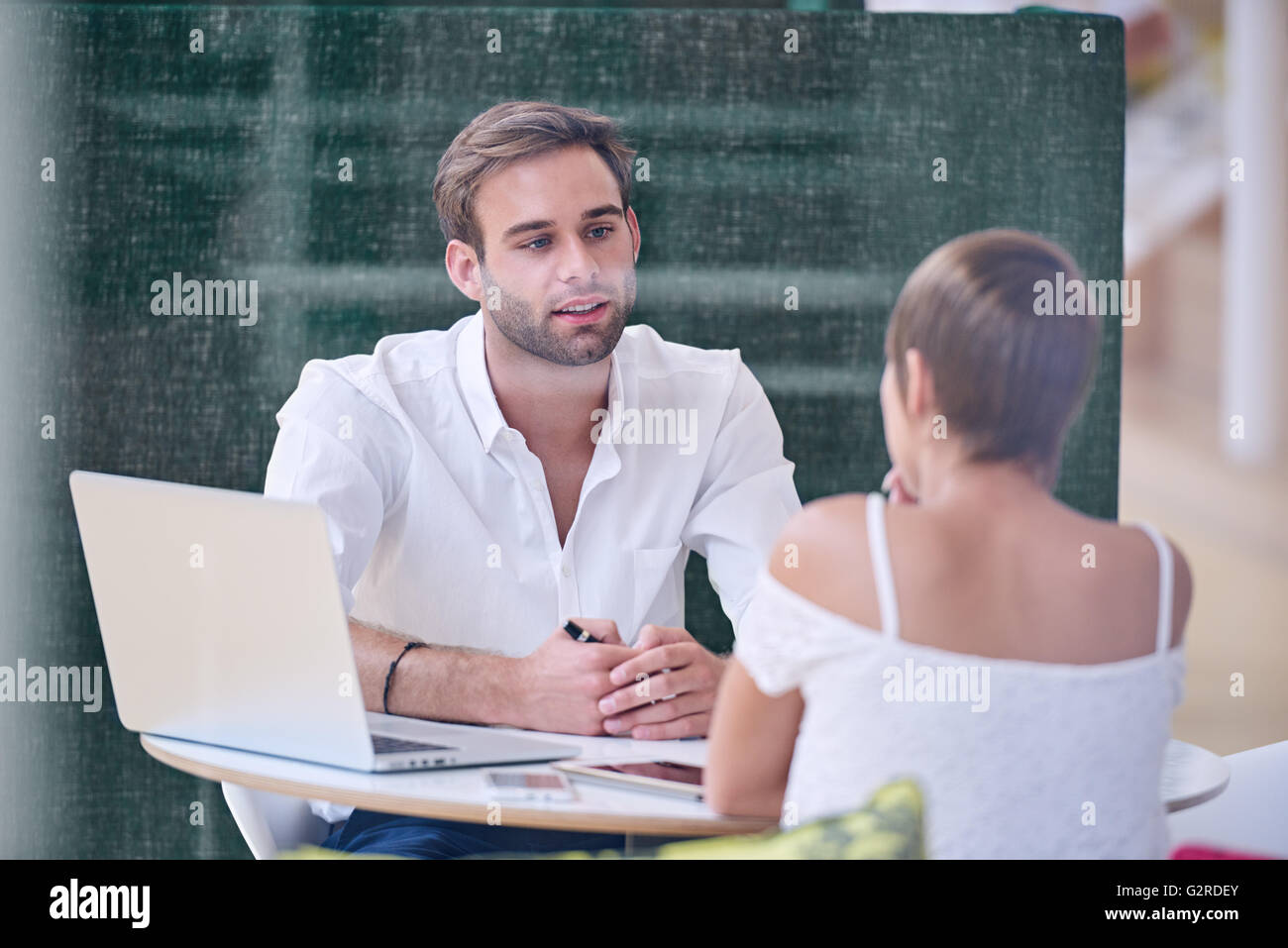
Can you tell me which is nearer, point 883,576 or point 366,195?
point 883,576

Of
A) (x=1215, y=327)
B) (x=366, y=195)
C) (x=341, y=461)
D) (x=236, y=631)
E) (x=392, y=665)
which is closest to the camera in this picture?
(x=236, y=631)

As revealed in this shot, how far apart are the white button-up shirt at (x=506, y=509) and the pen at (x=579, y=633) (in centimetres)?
42

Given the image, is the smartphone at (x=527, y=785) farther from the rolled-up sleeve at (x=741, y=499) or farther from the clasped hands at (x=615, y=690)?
the rolled-up sleeve at (x=741, y=499)

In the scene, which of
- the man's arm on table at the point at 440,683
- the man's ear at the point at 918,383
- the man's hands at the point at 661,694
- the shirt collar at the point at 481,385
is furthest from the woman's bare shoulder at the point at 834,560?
the shirt collar at the point at 481,385

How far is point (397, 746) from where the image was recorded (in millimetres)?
1481

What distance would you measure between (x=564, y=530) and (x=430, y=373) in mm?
323

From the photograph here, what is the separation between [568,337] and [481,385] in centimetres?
16

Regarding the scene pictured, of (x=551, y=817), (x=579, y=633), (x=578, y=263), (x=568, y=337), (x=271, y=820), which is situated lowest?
(x=271, y=820)

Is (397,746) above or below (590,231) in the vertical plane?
below

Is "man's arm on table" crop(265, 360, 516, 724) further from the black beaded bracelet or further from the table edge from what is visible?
the table edge

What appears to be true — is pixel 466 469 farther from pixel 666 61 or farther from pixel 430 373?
pixel 666 61

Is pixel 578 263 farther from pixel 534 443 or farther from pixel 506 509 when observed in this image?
pixel 506 509

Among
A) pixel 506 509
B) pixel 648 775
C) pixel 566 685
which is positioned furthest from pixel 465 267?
pixel 648 775
